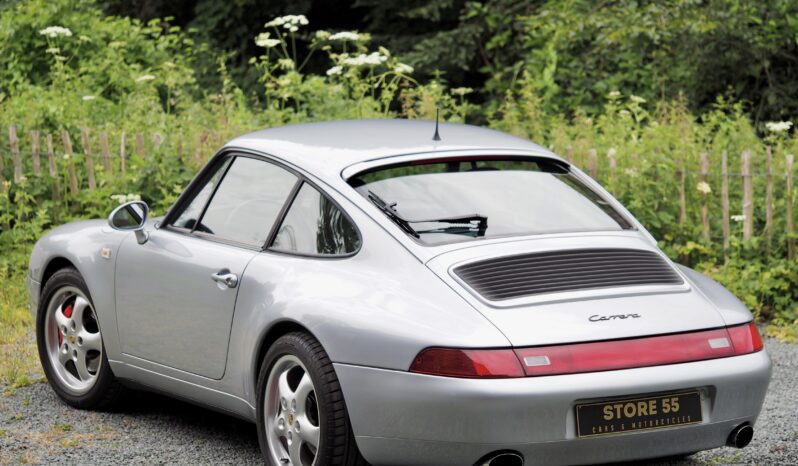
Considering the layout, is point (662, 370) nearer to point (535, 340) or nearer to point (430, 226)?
point (535, 340)

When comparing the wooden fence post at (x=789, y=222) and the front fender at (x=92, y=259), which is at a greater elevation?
the front fender at (x=92, y=259)

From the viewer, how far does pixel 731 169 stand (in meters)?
10.4

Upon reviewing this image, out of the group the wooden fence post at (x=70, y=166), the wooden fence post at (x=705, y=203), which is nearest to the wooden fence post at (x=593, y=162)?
the wooden fence post at (x=705, y=203)

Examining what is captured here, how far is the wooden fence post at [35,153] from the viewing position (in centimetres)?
1115

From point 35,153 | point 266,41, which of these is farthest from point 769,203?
point 35,153

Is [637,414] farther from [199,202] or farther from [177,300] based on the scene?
[199,202]

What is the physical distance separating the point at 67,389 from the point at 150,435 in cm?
72

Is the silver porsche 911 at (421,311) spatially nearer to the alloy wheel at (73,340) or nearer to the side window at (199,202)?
the side window at (199,202)

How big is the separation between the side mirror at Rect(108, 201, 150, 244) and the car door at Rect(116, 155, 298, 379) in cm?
7

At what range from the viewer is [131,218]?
602 cm

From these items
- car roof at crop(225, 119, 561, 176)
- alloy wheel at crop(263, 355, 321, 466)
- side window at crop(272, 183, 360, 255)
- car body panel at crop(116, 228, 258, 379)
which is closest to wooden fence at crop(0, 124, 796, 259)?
car roof at crop(225, 119, 561, 176)

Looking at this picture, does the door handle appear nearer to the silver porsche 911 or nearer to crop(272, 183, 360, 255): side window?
the silver porsche 911

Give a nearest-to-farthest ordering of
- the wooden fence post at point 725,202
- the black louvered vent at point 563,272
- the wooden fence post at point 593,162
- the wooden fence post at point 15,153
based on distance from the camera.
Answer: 1. the black louvered vent at point 563,272
2. the wooden fence post at point 725,202
3. the wooden fence post at point 593,162
4. the wooden fence post at point 15,153

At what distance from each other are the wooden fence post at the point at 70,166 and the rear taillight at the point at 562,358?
24.8 feet
